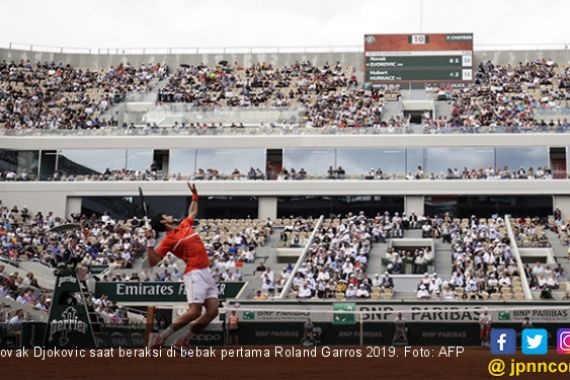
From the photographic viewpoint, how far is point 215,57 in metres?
63.3

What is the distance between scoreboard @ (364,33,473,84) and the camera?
188 ft

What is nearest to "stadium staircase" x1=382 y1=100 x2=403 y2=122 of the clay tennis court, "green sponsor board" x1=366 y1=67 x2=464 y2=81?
"green sponsor board" x1=366 y1=67 x2=464 y2=81

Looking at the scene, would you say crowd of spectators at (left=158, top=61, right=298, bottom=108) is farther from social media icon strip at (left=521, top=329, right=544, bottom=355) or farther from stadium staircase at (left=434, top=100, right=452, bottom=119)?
social media icon strip at (left=521, top=329, right=544, bottom=355)

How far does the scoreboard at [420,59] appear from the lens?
188 ft

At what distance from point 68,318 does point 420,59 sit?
4089 cm

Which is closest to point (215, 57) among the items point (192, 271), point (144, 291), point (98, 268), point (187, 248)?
point (98, 268)

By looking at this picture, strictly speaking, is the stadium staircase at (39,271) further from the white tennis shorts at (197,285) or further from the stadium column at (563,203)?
the stadium column at (563,203)

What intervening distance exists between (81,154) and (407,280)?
23588 millimetres

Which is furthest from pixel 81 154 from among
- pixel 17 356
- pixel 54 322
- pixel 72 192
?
pixel 17 356

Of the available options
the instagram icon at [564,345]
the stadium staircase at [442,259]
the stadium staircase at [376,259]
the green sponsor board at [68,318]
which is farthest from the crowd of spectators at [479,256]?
the green sponsor board at [68,318]

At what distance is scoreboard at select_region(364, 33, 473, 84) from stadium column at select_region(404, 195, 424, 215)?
1183 cm

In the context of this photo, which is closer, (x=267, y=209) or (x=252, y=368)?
(x=252, y=368)

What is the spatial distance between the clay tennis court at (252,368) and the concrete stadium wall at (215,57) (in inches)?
1937

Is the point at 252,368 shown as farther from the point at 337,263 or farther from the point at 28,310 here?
the point at 337,263
